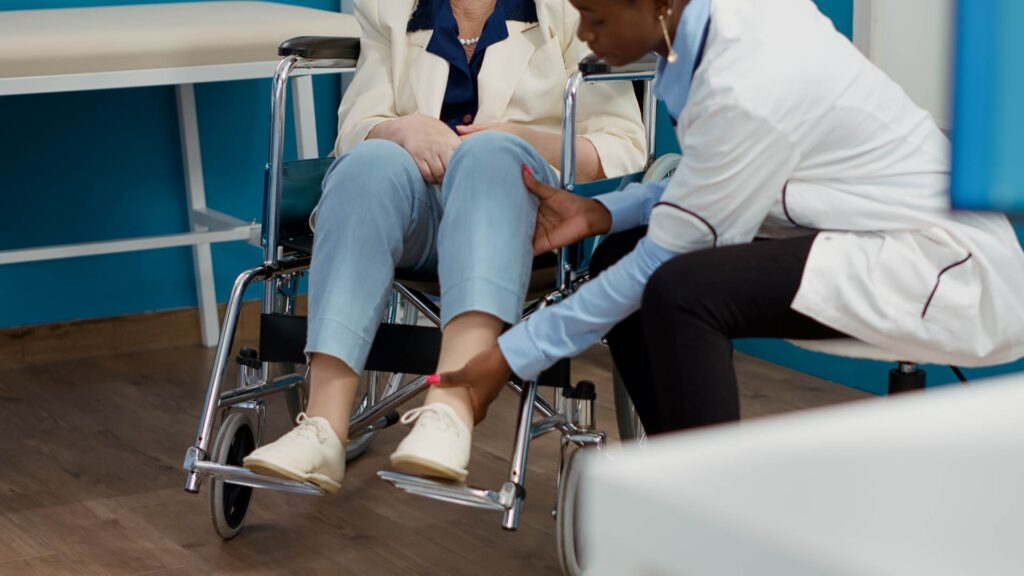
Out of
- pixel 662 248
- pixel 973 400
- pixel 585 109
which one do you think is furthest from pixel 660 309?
pixel 973 400

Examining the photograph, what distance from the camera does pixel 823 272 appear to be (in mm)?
1477

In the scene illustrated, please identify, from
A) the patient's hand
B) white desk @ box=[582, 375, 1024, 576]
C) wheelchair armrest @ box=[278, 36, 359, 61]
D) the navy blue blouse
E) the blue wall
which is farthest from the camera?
the blue wall

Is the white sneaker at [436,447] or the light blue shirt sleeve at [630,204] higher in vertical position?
the light blue shirt sleeve at [630,204]

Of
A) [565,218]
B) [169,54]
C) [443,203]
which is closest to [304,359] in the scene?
[443,203]

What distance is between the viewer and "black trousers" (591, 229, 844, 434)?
1.47m

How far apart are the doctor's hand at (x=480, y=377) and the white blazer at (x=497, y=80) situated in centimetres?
56

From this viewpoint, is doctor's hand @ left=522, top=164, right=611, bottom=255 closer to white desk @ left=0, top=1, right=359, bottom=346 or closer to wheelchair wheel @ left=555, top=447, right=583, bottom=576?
wheelchair wheel @ left=555, top=447, right=583, bottom=576

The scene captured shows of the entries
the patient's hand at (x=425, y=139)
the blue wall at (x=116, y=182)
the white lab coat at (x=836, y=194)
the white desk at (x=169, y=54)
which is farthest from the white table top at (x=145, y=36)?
the white lab coat at (x=836, y=194)

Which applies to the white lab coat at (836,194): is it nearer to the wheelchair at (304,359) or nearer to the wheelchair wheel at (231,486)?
the wheelchair at (304,359)

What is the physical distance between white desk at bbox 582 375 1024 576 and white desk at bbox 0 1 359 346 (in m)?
1.71

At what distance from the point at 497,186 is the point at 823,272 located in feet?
1.53

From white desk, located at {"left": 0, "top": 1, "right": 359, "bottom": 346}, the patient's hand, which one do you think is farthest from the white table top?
the patient's hand

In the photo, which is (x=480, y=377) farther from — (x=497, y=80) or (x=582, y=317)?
(x=497, y=80)

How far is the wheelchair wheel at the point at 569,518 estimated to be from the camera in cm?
177
